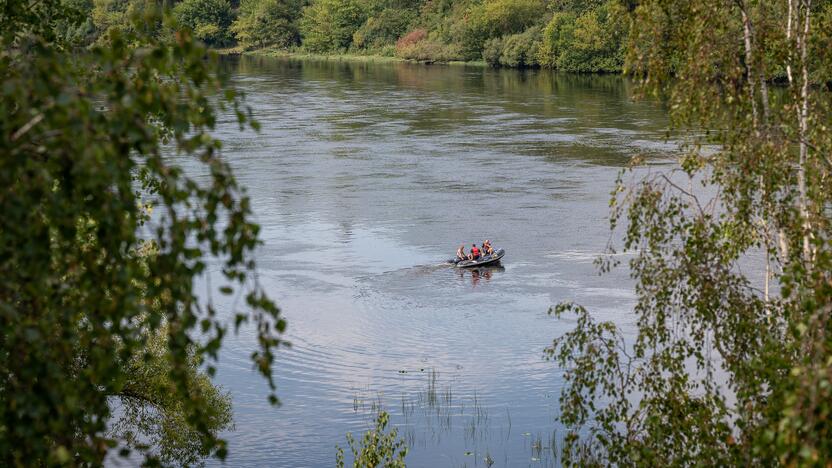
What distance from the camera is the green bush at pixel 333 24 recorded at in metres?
140

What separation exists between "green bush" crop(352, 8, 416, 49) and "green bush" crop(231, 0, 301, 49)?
622 inches

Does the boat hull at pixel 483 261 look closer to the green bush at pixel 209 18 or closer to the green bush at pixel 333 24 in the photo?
the green bush at pixel 333 24

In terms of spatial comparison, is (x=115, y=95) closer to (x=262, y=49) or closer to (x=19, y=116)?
(x=19, y=116)

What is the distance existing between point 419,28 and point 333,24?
A: 44.5 feet

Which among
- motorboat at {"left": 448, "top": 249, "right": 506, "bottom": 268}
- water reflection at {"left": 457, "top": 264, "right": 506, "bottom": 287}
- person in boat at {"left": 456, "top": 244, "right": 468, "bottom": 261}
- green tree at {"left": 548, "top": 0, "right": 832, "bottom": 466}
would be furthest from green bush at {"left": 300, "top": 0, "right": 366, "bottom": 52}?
green tree at {"left": 548, "top": 0, "right": 832, "bottom": 466}

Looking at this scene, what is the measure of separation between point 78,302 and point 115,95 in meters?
1.24

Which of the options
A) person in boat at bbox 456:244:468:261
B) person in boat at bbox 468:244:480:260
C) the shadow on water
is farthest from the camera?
the shadow on water

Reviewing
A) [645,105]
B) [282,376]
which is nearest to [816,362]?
[282,376]

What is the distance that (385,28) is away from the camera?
136 meters

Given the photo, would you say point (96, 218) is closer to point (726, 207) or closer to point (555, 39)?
point (726, 207)

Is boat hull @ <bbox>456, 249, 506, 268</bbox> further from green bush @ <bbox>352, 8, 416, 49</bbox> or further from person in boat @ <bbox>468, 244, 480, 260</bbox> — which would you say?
green bush @ <bbox>352, 8, 416, 49</bbox>

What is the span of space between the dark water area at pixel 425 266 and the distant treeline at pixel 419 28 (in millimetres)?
30447

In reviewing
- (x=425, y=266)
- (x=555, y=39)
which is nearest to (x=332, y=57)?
(x=555, y=39)

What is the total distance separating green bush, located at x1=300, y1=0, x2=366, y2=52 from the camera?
140125 mm
